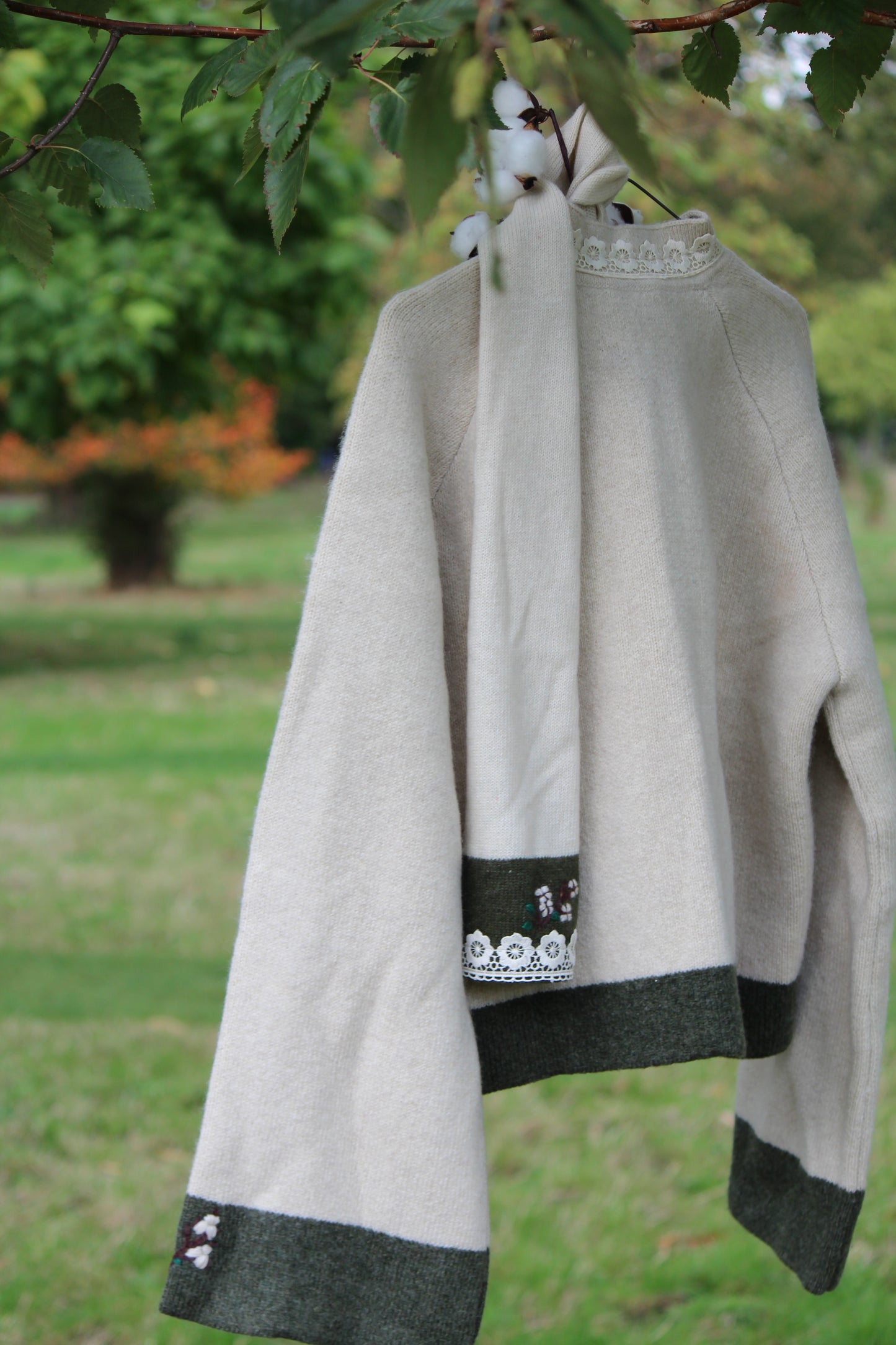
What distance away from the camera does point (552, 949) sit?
1250 mm

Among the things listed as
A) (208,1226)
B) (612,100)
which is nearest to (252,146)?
(612,100)

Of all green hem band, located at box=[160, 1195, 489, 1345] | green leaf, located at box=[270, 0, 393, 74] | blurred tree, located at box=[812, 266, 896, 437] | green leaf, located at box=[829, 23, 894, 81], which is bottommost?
green hem band, located at box=[160, 1195, 489, 1345]

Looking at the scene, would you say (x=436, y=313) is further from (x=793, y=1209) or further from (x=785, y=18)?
(x=793, y=1209)

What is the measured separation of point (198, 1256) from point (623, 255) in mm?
1055

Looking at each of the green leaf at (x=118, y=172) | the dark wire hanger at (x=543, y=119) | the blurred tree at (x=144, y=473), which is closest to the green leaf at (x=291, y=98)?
the green leaf at (x=118, y=172)

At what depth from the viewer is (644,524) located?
135cm

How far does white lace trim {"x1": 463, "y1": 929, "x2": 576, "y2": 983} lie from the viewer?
1242 millimetres

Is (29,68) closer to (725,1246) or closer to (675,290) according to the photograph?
(675,290)

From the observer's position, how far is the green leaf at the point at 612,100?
0.69m

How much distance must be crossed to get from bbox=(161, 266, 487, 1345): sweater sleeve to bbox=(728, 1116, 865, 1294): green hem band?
499mm

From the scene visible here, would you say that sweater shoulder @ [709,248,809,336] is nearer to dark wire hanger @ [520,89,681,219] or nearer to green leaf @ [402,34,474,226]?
dark wire hanger @ [520,89,681,219]

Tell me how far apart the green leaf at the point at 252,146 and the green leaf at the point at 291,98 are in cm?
8

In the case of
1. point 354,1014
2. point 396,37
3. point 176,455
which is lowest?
point 354,1014

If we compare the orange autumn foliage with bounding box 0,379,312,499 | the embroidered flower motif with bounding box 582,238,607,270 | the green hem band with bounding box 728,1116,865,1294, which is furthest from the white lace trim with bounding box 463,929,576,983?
the orange autumn foliage with bounding box 0,379,312,499
